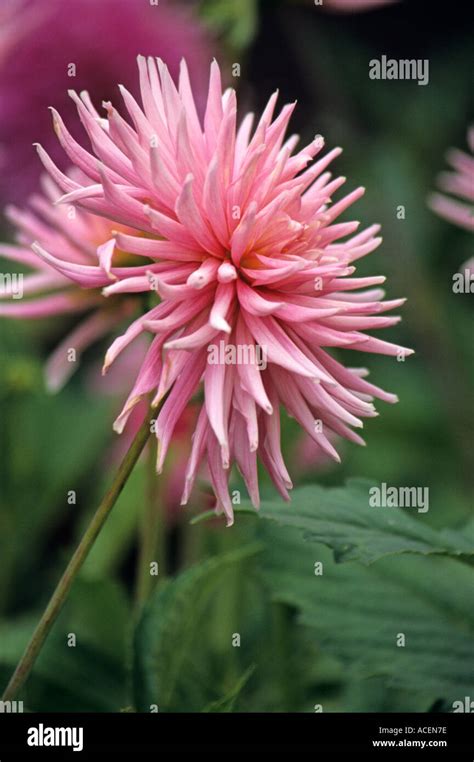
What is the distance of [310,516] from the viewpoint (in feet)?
1.57

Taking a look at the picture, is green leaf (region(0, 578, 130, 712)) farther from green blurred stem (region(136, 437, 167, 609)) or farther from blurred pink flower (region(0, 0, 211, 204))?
blurred pink flower (region(0, 0, 211, 204))

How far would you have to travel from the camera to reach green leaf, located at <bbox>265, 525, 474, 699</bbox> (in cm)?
53

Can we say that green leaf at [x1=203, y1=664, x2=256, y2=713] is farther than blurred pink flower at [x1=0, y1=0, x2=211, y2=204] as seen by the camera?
No

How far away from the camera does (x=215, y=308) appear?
0.38 metres

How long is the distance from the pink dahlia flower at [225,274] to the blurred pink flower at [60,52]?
0.99 feet

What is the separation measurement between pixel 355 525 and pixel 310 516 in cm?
2

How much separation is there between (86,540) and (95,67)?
1.46 feet

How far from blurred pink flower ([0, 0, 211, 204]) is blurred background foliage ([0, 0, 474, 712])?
0.03 metres

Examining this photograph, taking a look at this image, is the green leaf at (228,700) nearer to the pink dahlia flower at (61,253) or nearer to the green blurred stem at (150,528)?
the green blurred stem at (150,528)

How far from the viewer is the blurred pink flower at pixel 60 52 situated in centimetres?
70
